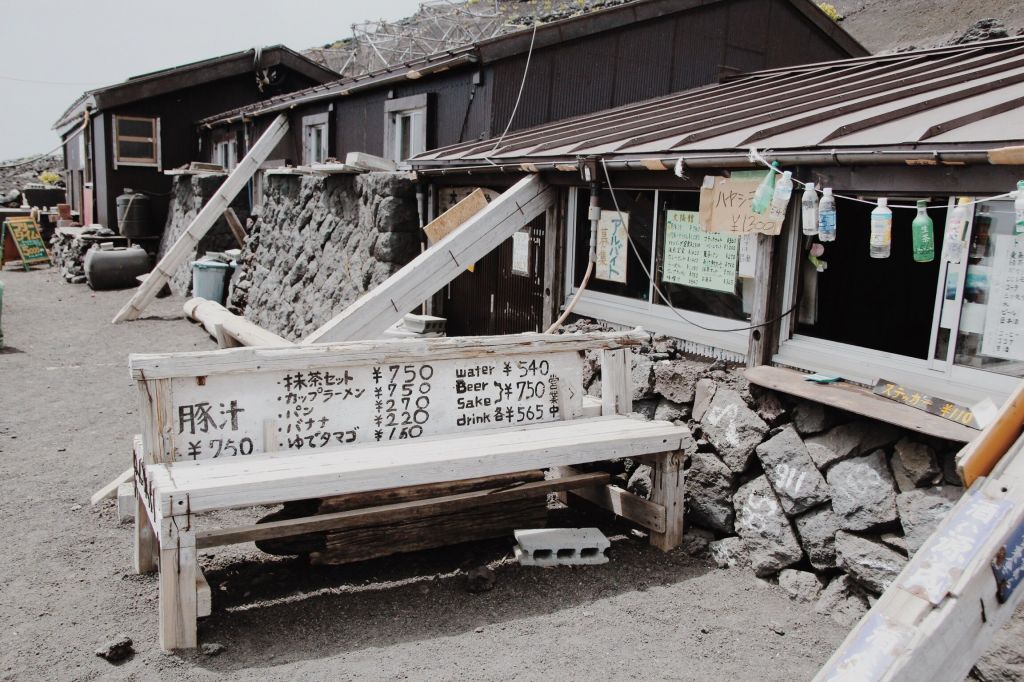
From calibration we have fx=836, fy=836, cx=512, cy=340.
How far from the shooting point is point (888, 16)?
123 ft

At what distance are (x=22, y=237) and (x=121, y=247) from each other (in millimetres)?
6094

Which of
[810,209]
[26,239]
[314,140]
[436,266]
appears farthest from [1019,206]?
[26,239]

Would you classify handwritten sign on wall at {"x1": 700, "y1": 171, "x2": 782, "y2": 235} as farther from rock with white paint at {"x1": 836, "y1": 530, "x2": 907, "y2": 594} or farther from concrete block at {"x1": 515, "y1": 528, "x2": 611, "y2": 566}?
concrete block at {"x1": 515, "y1": 528, "x2": 611, "y2": 566}

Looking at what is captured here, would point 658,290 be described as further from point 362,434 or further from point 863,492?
point 362,434

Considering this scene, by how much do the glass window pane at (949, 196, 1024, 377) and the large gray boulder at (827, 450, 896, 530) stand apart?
2.53ft

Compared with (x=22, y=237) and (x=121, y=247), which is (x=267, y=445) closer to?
(x=121, y=247)

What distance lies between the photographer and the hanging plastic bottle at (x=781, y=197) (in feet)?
17.1

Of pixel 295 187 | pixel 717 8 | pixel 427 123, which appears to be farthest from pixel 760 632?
pixel 295 187

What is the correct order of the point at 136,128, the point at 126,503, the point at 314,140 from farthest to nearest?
1. the point at 136,128
2. the point at 314,140
3. the point at 126,503

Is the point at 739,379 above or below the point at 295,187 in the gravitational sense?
below

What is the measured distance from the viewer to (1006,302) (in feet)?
14.9

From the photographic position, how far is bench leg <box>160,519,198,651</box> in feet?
14.3

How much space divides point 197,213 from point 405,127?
27.6 feet

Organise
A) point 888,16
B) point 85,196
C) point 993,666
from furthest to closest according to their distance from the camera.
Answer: point 888,16 < point 85,196 < point 993,666
